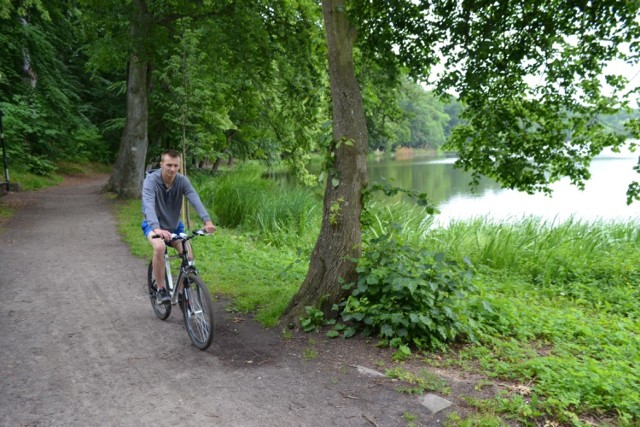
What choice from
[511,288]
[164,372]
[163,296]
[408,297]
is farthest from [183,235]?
[511,288]

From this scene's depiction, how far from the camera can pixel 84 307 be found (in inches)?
231

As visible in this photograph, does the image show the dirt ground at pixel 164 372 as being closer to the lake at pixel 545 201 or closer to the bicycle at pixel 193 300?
the bicycle at pixel 193 300

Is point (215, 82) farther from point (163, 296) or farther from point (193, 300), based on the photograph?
point (193, 300)

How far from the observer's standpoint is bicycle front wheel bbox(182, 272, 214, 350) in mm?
4379

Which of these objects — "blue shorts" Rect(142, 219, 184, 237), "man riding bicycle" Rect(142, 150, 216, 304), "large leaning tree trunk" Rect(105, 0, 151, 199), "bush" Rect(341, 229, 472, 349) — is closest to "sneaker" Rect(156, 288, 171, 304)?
"man riding bicycle" Rect(142, 150, 216, 304)

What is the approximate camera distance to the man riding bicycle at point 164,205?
467 centimetres

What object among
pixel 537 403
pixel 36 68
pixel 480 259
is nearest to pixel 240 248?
pixel 480 259

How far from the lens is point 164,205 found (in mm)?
4938

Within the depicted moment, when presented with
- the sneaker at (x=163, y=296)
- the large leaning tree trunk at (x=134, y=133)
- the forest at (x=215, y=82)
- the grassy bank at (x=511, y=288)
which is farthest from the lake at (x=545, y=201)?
the sneaker at (x=163, y=296)

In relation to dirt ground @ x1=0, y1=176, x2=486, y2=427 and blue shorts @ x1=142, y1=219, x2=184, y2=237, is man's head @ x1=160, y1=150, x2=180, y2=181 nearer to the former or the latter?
blue shorts @ x1=142, y1=219, x2=184, y2=237

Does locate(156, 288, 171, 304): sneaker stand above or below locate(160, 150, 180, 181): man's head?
below

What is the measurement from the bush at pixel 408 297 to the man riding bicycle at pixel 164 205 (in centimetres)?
165

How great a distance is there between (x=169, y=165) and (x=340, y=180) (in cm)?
170

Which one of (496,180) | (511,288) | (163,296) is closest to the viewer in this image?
(163,296)
